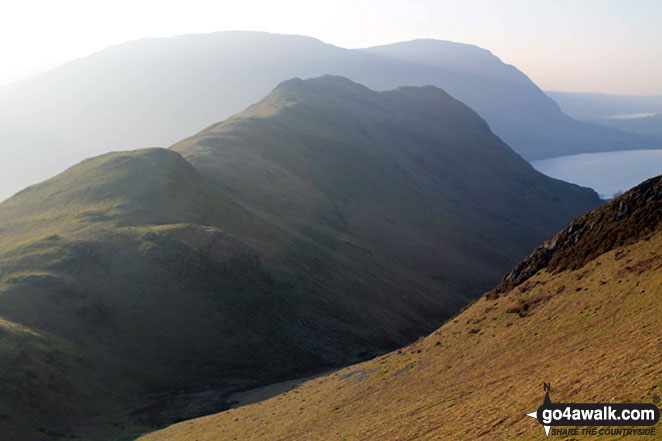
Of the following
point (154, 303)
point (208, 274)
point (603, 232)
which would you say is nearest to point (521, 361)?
point (603, 232)

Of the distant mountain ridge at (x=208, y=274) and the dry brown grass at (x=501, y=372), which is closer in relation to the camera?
the dry brown grass at (x=501, y=372)

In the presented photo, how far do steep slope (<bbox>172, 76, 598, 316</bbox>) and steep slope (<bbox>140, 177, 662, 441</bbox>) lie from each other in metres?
34.5

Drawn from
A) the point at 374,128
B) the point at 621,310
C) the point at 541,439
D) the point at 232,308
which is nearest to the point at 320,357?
the point at 232,308

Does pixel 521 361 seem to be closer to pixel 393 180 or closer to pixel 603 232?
pixel 603 232

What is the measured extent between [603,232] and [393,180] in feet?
252

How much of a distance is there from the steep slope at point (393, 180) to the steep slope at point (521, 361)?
113ft

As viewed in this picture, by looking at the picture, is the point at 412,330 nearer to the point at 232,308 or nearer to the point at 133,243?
the point at 232,308

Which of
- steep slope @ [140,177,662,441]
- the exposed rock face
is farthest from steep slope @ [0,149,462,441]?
the exposed rock face

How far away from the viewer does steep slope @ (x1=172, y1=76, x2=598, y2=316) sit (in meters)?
68.4

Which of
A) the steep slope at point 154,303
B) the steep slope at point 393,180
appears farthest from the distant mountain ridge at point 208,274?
the steep slope at point 393,180

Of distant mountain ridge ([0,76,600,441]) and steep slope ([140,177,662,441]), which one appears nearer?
steep slope ([140,177,662,441])

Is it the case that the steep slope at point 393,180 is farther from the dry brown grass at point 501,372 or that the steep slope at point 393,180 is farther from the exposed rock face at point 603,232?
the dry brown grass at point 501,372

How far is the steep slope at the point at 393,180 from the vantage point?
6844cm

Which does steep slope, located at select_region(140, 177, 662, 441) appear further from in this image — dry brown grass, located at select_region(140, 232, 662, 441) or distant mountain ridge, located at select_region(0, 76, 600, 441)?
distant mountain ridge, located at select_region(0, 76, 600, 441)
